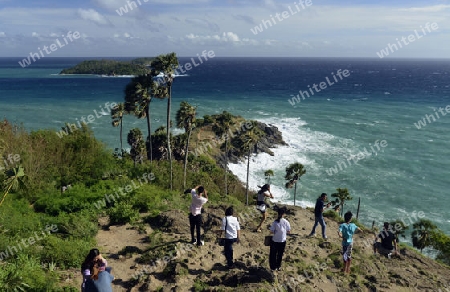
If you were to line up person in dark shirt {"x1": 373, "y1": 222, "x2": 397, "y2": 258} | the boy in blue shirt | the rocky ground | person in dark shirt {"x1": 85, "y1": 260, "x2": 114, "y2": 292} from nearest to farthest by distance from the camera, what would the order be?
1. person in dark shirt {"x1": 85, "y1": 260, "x2": 114, "y2": 292}
2. the rocky ground
3. the boy in blue shirt
4. person in dark shirt {"x1": 373, "y1": 222, "x2": 397, "y2": 258}

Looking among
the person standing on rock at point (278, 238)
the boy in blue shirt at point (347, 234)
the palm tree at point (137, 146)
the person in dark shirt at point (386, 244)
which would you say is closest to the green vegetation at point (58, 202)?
the person standing on rock at point (278, 238)

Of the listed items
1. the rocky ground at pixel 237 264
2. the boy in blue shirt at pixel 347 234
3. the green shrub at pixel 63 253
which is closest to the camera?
the rocky ground at pixel 237 264

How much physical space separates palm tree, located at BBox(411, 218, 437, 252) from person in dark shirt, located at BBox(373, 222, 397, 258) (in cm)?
2081

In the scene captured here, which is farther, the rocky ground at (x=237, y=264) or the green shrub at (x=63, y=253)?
the green shrub at (x=63, y=253)

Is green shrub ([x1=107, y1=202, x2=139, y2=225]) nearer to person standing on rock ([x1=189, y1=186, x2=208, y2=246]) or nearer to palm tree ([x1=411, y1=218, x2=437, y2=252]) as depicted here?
person standing on rock ([x1=189, y1=186, x2=208, y2=246])

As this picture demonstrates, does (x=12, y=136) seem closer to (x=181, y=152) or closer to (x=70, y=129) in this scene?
(x=70, y=129)

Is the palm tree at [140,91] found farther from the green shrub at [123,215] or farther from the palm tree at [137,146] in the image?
the green shrub at [123,215]

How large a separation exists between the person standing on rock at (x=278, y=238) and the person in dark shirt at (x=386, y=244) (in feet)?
21.5

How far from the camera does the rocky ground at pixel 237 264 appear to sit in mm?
9164

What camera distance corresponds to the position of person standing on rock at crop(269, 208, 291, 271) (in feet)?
30.4

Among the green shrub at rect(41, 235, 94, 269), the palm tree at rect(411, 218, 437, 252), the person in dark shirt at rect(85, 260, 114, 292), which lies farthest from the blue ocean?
the person in dark shirt at rect(85, 260, 114, 292)

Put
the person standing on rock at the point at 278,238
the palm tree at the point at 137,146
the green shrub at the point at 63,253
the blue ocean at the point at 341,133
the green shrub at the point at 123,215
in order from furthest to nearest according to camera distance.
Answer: the palm tree at the point at 137,146 < the blue ocean at the point at 341,133 < the green shrub at the point at 123,215 < the green shrub at the point at 63,253 < the person standing on rock at the point at 278,238

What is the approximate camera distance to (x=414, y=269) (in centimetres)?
1333

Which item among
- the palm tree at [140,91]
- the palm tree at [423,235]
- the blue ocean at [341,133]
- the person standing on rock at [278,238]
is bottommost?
the palm tree at [423,235]
